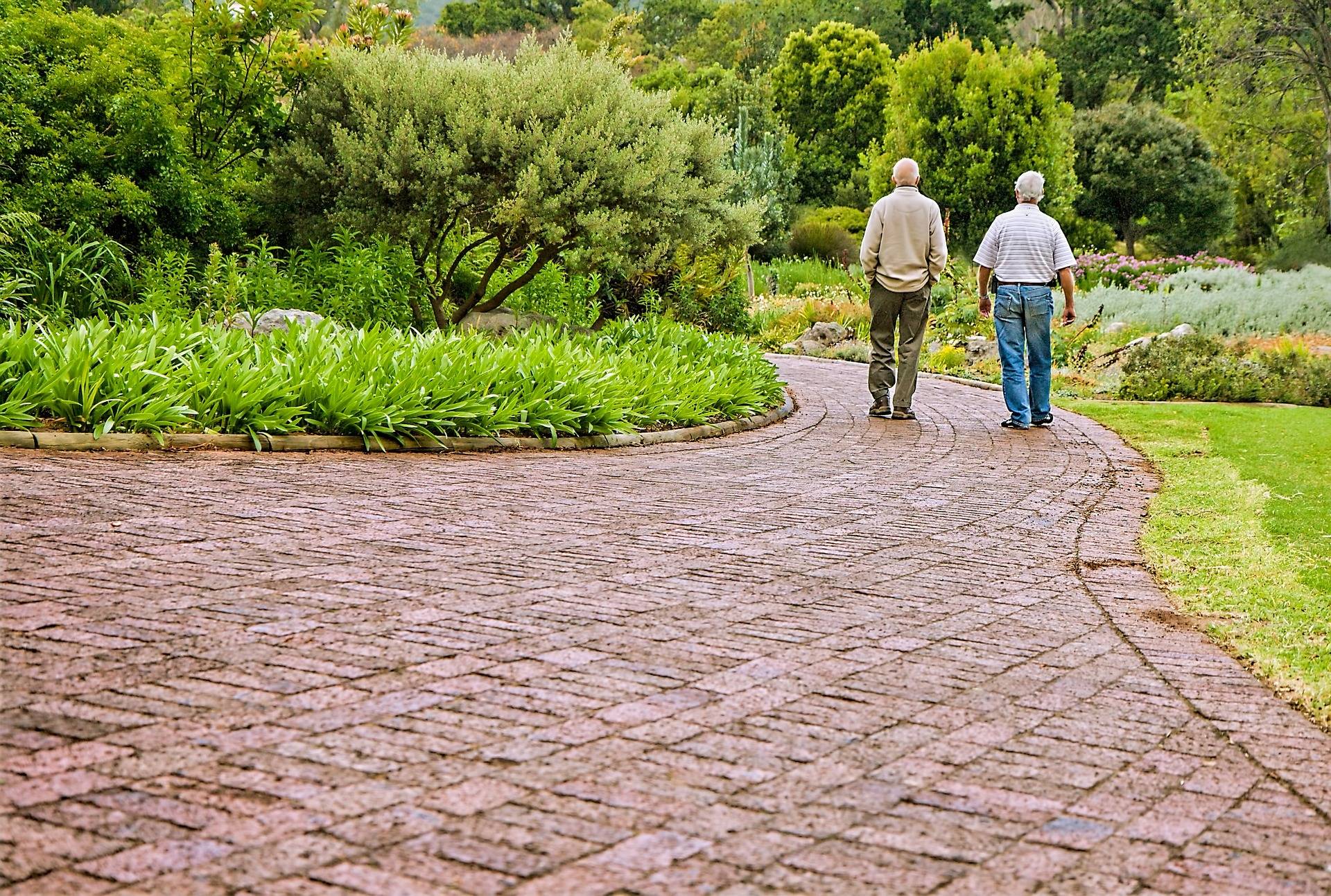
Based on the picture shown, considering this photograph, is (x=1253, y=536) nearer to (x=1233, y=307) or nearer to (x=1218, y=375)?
(x=1218, y=375)

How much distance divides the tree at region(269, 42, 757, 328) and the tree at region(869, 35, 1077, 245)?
1598 centimetres

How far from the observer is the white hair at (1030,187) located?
1070cm

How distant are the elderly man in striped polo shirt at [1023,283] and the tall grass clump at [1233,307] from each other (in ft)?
34.4

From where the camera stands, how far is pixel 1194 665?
4.25 m

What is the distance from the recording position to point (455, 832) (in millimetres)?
2580

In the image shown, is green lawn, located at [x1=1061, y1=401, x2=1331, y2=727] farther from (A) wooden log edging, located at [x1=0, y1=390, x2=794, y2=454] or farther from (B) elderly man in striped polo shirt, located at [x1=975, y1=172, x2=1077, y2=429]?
(A) wooden log edging, located at [x1=0, y1=390, x2=794, y2=454]

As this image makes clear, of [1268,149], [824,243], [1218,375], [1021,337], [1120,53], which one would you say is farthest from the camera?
[1120,53]

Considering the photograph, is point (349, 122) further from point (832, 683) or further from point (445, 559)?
point (832, 683)

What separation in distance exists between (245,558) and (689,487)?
10.4 ft

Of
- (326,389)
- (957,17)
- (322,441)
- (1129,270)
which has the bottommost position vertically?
(322,441)

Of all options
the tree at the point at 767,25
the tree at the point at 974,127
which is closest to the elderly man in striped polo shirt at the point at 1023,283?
the tree at the point at 974,127

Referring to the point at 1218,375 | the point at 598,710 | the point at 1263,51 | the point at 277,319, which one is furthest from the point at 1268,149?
the point at 598,710

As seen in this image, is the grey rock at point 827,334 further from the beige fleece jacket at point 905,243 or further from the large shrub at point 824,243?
the beige fleece jacket at point 905,243

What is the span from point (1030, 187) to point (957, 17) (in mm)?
46953
